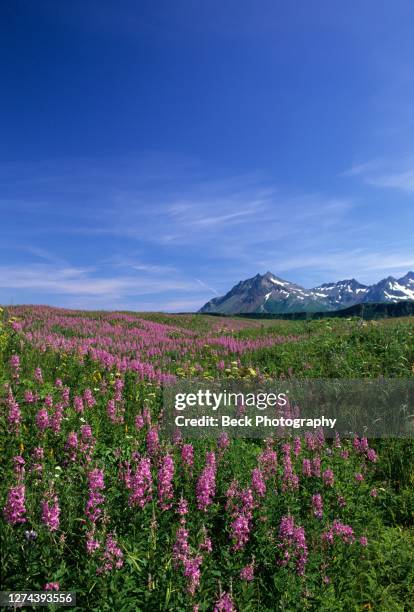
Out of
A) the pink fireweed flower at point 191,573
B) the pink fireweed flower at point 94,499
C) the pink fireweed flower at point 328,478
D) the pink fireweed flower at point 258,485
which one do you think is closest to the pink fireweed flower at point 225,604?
the pink fireweed flower at point 191,573

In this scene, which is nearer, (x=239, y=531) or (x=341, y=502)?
(x=239, y=531)

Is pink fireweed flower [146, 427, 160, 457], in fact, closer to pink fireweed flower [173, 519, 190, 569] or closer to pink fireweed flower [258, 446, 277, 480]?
pink fireweed flower [258, 446, 277, 480]

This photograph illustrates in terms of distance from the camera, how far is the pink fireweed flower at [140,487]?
4080 millimetres

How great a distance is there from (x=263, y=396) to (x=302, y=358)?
3488 mm

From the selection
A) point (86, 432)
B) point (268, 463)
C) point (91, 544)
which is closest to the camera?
point (91, 544)

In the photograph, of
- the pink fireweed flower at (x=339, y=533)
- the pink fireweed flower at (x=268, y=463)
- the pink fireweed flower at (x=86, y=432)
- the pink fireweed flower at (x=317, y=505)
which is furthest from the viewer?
the pink fireweed flower at (x=268, y=463)

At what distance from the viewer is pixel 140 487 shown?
4.18m

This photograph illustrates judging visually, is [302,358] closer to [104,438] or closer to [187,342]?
[187,342]

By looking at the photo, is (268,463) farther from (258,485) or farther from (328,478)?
(258,485)

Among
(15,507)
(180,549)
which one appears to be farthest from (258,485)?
(15,507)

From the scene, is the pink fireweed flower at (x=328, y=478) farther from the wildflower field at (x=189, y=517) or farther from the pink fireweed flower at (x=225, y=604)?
the pink fireweed flower at (x=225, y=604)

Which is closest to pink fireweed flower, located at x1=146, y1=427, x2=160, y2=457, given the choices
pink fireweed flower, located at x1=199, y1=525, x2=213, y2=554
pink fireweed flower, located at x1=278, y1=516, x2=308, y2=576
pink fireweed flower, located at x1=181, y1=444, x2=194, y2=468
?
pink fireweed flower, located at x1=181, y1=444, x2=194, y2=468

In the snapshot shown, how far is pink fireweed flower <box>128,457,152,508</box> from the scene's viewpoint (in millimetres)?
4080

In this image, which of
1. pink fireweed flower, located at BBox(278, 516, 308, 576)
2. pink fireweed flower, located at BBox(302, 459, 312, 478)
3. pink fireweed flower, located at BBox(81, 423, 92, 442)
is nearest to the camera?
pink fireweed flower, located at BBox(278, 516, 308, 576)
